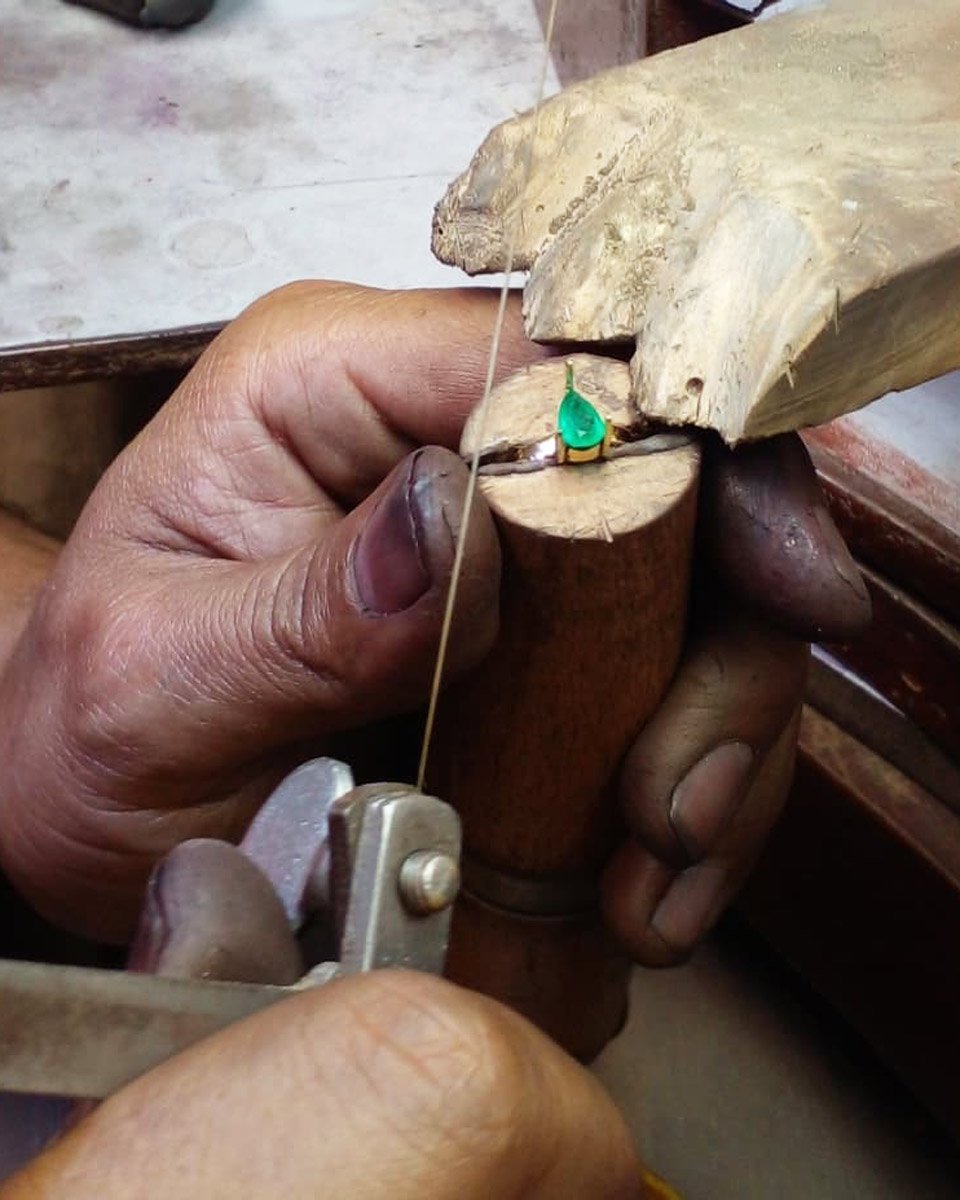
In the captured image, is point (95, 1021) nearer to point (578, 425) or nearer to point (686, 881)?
point (578, 425)

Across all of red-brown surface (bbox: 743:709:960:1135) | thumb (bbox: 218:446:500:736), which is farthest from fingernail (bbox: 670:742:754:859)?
red-brown surface (bbox: 743:709:960:1135)

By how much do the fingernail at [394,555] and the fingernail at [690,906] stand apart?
0.28 metres

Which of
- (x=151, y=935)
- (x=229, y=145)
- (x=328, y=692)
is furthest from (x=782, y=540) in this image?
(x=229, y=145)

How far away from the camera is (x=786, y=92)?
2.44ft

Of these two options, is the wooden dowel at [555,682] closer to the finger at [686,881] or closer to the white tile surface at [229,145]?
the finger at [686,881]

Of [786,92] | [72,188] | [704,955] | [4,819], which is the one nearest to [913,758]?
[704,955]

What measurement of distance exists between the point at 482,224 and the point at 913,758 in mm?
562

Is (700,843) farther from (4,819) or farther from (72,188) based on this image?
(72,188)

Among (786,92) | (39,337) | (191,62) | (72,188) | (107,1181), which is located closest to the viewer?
(107,1181)

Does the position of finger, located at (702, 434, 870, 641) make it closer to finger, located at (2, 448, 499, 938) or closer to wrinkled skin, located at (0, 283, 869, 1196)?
wrinkled skin, located at (0, 283, 869, 1196)

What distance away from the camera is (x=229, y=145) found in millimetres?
1184

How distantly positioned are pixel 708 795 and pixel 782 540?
5.5 inches

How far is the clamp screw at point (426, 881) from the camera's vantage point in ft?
1.66

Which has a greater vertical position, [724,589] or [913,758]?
[724,589]
